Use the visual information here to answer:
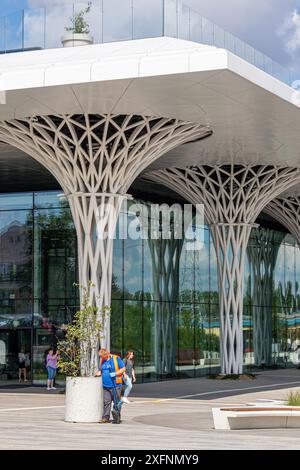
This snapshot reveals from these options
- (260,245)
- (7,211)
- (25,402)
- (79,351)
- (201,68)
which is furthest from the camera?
(260,245)

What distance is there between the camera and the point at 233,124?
28.7 metres

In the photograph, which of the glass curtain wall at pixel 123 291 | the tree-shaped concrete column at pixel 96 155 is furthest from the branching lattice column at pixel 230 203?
the tree-shaped concrete column at pixel 96 155

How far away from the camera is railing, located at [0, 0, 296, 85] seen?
26.6m

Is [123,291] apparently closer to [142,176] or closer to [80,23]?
[142,176]

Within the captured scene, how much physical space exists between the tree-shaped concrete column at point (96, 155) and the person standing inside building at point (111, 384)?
878cm

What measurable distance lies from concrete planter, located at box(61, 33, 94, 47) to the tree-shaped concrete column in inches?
90.3

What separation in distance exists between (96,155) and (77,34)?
380 cm

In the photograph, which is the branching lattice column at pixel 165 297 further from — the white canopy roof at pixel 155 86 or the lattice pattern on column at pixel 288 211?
the white canopy roof at pixel 155 86

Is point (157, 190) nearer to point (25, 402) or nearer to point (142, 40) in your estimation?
point (142, 40)

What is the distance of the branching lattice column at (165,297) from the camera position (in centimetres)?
3959
